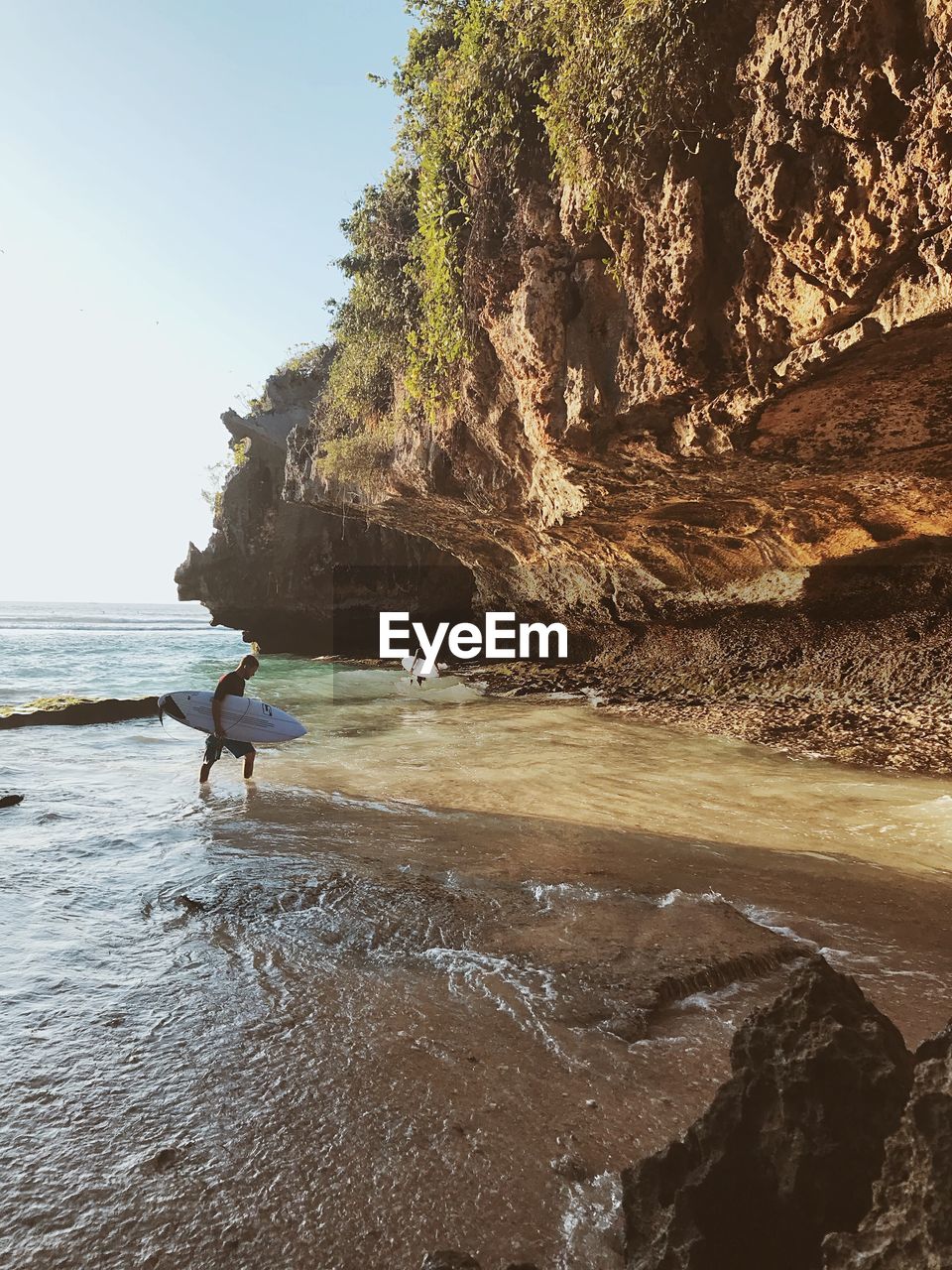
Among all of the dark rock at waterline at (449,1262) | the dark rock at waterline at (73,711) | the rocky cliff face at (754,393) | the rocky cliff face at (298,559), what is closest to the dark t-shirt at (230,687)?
the dark rock at waterline at (73,711)

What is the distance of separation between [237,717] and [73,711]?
500 cm

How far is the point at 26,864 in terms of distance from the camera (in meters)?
4.61

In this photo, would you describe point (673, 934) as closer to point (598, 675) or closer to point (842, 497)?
point (842, 497)

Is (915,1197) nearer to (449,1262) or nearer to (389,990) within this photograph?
(449,1262)

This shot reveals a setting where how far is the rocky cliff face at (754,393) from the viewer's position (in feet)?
15.5

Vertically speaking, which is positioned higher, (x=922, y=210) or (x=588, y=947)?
(x=922, y=210)

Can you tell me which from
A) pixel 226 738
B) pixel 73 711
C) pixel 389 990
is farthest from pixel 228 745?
pixel 73 711

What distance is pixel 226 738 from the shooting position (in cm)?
740

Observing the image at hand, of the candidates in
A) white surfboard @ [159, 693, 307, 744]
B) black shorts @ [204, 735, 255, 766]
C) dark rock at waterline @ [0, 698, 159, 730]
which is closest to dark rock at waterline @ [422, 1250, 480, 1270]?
black shorts @ [204, 735, 255, 766]

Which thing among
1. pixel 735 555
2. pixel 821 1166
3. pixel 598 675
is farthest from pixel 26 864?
pixel 598 675

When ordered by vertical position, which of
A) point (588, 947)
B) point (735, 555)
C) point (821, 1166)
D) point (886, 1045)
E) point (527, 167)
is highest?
point (527, 167)

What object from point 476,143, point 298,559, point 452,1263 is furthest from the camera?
point 298,559

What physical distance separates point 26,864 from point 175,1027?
2.61 m

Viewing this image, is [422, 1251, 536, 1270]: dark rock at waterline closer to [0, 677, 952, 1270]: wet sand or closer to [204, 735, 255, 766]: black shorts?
[0, 677, 952, 1270]: wet sand
